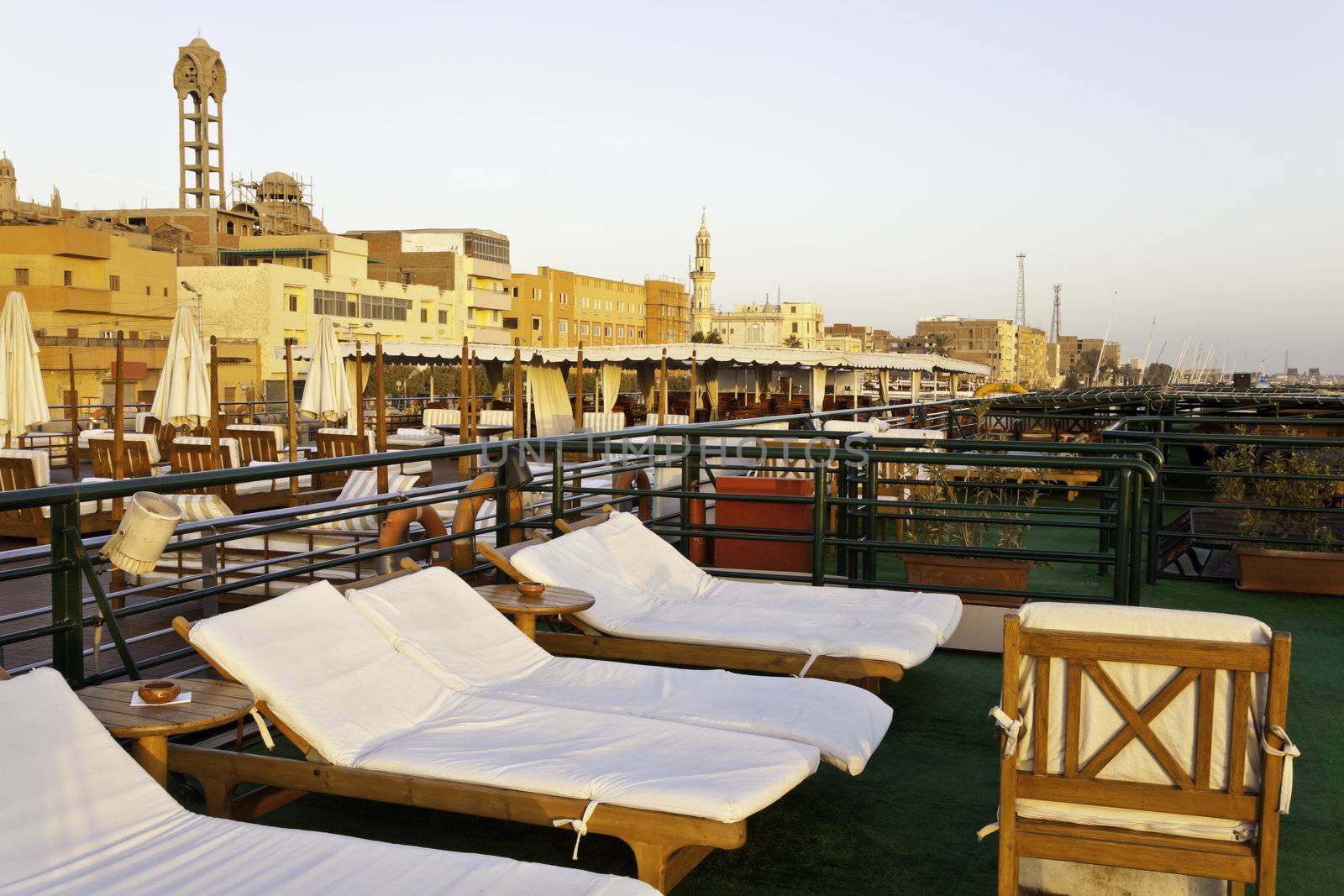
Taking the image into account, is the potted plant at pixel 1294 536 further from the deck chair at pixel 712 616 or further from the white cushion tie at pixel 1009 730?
the white cushion tie at pixel 1009 730

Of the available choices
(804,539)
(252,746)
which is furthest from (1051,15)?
(252,746)

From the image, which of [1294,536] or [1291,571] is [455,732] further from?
[1294,536]

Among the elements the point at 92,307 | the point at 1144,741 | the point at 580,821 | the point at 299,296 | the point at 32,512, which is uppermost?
the point at 299,296

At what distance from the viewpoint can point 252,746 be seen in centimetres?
405

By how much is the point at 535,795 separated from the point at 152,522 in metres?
1.50

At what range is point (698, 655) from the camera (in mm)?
4508

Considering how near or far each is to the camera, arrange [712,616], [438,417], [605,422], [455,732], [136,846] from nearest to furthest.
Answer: [136,846], [455,732], [712,616], [605,422], [438,417]

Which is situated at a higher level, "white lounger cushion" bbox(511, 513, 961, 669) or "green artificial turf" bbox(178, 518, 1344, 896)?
"white lounger cushion" bbox(511, 513, 961, 669)

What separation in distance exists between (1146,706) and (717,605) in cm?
287

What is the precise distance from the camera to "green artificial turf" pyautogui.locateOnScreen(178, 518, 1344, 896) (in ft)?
10.5

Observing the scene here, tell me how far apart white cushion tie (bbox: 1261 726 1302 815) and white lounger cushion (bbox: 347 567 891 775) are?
3.68 ft

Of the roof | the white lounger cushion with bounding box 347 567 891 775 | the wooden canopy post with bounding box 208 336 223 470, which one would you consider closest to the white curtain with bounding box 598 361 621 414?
the roof

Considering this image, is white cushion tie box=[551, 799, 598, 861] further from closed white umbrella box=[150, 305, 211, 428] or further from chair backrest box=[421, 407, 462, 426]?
chair backrest box=[421, 407, 462, 426]

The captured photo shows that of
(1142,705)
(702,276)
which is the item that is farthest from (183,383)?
(702,276)
